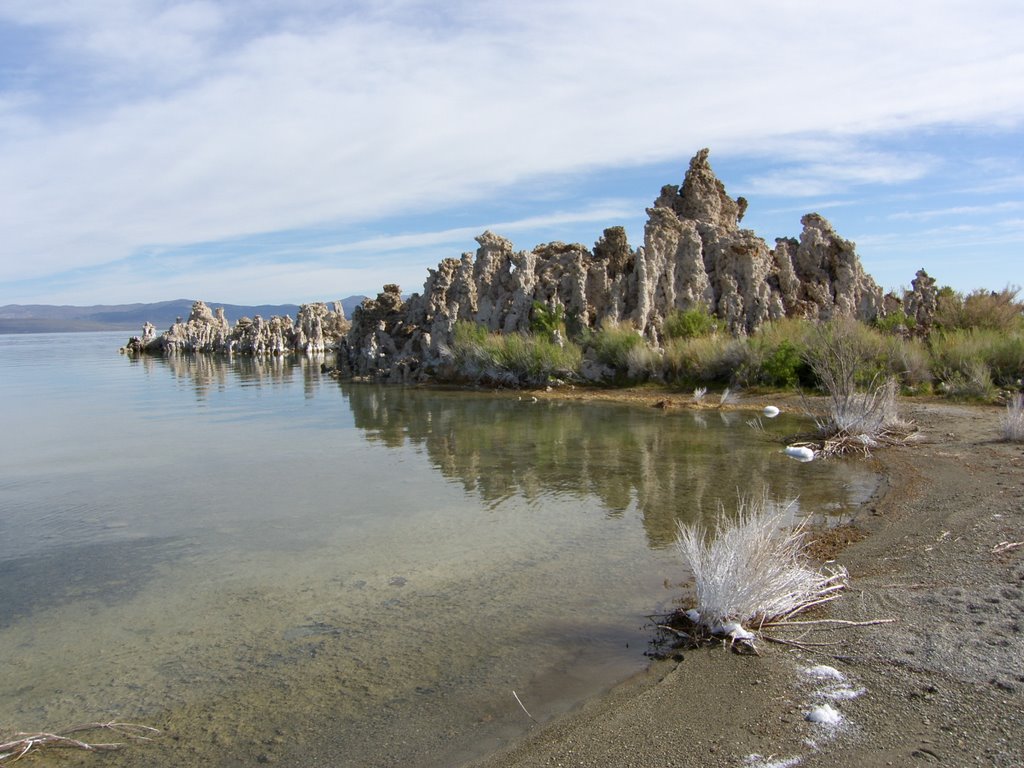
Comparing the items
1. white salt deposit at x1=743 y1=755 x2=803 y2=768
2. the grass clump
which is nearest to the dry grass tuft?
white salt deposit at x1=743 y1=755 x2=803 y2=768

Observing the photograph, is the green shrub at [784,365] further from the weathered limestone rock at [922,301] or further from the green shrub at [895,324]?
the weathered limestone rock at [922,301]

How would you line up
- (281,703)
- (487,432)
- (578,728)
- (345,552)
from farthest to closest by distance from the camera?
(487,432) → (345,552) → (281,703) → (578,728)

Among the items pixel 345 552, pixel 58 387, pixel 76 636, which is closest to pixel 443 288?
pixel 58 387

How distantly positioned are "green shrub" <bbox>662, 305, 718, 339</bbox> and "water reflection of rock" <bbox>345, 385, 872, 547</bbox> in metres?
4.63

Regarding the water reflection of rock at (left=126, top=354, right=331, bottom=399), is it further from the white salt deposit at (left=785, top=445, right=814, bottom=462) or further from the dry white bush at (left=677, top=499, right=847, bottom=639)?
the dry white bush at (left=677, top=499, right=847, bottom=639)

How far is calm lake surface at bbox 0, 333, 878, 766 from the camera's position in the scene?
182 inches

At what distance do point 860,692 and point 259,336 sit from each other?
52.9 m

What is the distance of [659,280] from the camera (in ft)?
81.9

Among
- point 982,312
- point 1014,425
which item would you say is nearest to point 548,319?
point 982,312

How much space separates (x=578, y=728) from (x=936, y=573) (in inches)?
136

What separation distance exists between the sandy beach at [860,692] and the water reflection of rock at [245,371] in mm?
20984

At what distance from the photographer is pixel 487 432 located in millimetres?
15727

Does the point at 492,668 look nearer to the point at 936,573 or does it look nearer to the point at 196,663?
the point at 196,663

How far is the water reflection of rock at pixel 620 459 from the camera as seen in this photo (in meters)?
9.45
